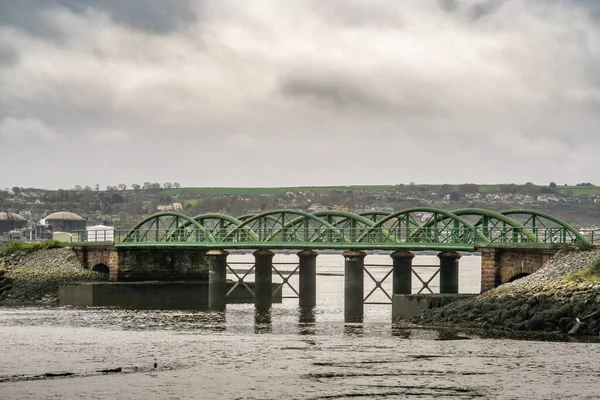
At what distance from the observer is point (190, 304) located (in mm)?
83875

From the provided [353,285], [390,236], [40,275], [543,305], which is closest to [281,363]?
[543,305]

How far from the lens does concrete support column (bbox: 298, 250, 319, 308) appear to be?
259ft

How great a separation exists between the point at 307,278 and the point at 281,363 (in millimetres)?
33539

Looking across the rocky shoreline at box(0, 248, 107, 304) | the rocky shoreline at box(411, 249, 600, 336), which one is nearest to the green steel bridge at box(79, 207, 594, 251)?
the rocky shoreline at box(411, 249, 600, 336)

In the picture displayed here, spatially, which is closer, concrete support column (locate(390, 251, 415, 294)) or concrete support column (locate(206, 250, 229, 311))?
concrete support column (locate(390, 251, 415, 294))

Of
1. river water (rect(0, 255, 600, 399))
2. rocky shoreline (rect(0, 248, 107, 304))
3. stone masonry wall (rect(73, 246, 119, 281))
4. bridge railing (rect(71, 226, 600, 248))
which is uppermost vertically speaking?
bridge railing (rect(71, 226, 600, 248))

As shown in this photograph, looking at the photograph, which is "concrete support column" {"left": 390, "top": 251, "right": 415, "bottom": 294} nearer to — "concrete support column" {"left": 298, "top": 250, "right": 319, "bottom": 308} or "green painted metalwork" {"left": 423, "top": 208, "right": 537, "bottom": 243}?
"green painted metalwork" {"left": 423, "top": 208, "right": 537, "bottom": 243}

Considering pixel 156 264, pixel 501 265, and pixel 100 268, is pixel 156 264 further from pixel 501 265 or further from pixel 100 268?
pixel 501 265

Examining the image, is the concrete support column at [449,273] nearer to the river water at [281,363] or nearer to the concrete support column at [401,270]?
the concrete support column at [401,270]

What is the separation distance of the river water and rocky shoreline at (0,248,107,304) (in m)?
23.2

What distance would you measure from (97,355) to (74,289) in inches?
1395

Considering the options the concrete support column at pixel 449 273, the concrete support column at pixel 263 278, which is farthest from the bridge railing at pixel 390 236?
the concrete support column at pixel 263 278

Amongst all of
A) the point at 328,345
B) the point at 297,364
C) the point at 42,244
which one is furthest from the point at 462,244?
the point at 42,244

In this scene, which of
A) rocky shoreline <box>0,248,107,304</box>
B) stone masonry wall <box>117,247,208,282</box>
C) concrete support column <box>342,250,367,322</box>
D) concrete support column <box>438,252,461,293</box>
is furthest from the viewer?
stone masonry wall <box>117,247,208,282</box>
